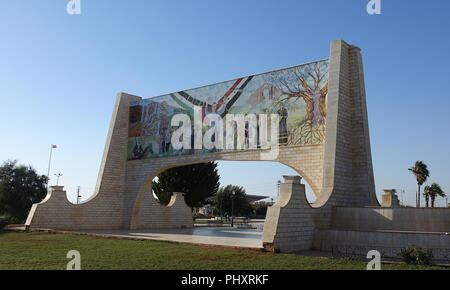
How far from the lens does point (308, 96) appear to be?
18766 millimetres

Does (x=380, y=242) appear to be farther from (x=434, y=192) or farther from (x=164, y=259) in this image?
(x=434, y=192)

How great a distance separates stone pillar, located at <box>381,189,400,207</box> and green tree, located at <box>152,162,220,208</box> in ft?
68.5

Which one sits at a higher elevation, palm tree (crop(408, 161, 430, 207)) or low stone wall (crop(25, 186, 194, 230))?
palm tree (crop(408, 161, 430, 207))

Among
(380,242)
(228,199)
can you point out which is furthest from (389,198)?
(228,199)

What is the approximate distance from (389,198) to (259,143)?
7.04 metres

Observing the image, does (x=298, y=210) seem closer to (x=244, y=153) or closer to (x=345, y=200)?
(x=345, y=200)

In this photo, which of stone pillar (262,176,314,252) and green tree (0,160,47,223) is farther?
green tree (0,160,47,223)

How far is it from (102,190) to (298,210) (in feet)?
52.1

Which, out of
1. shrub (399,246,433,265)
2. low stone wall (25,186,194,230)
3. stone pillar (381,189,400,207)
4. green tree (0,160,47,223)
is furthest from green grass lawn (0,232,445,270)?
green tree (0,160,47,223)

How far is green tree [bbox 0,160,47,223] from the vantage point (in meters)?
29.9

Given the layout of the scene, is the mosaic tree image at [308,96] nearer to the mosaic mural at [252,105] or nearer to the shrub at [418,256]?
the mosaic mural at [252,105]

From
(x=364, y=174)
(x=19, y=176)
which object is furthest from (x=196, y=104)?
(x=19, y=176)

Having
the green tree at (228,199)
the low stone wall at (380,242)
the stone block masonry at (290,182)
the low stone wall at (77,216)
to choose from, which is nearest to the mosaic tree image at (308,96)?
the stone block masonry at (290,182)

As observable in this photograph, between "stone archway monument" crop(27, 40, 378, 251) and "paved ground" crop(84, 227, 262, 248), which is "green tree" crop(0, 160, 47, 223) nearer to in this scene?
"stone archway monument" crop(27, 40, 378, 251)
